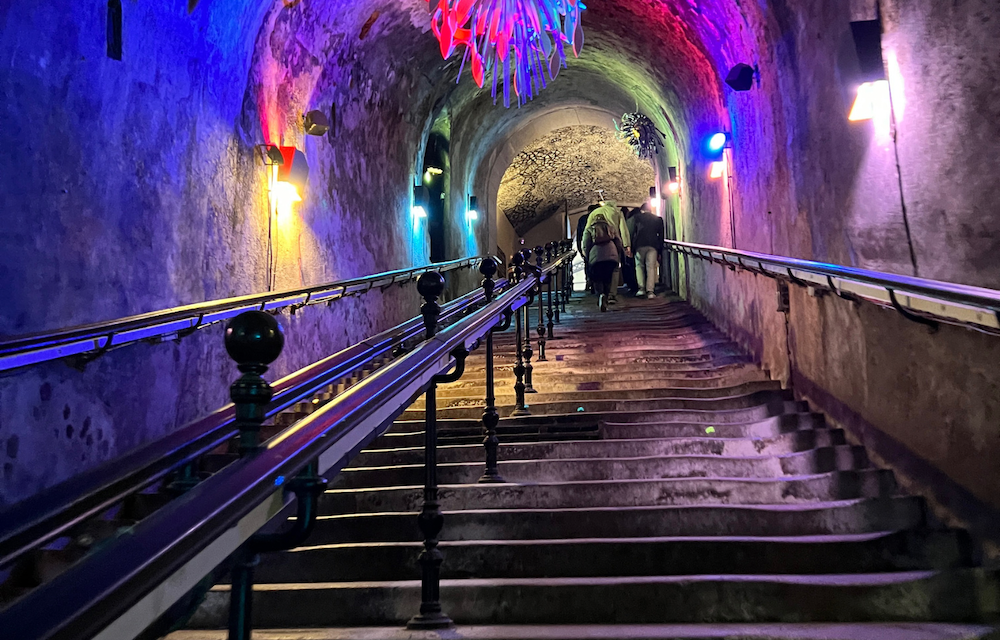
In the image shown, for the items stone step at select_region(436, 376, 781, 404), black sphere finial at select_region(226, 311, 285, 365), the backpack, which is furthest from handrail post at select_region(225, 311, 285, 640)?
the backpack

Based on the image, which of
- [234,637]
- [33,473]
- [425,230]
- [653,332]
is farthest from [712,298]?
[234,637]

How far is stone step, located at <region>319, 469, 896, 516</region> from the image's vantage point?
2953 millimetres

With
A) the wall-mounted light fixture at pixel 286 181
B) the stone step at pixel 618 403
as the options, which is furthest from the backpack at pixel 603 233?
the stone step at pixel 618 403

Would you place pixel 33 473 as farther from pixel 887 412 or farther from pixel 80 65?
pixel 887 412

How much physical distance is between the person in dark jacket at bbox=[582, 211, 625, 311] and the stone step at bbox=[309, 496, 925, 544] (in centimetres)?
690

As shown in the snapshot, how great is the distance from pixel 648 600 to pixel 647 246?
8691mm

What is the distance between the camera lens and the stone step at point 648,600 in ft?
7.09

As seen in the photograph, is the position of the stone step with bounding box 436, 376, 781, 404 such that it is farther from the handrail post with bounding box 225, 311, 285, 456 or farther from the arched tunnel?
the handrail post with bounding box 225, 311, 285, 456

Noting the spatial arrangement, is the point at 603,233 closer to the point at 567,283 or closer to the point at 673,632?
the point at 567,283

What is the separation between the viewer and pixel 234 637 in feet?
3.10

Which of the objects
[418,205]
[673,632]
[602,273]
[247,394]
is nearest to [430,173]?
[418,205]

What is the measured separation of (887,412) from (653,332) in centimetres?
382

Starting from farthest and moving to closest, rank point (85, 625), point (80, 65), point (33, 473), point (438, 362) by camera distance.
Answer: point (80, 65) < point (33, 473) < point (438, 362) < point (85, 625)

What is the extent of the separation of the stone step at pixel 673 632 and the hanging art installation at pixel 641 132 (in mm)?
9317
